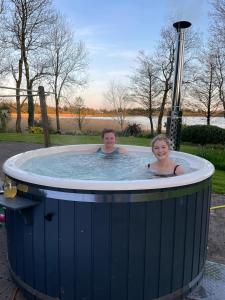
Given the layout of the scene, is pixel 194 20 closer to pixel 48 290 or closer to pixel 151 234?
pixel 151 234

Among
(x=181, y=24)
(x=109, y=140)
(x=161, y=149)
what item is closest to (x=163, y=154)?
(x=161, y=149)

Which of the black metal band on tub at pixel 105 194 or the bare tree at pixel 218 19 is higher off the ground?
the bare tree at pixel 218 19

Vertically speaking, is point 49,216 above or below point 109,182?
below

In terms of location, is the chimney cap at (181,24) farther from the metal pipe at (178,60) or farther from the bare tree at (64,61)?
the bare tree at (64,61)

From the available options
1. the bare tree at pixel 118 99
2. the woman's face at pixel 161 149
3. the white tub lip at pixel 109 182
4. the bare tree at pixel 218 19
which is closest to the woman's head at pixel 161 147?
the woman's face at pixel 161 149

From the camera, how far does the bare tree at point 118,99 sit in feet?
62.5

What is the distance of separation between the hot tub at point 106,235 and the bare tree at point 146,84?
14940 mm

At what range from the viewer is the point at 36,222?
207 centimetres

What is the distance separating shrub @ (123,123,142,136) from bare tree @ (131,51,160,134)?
3.34ft

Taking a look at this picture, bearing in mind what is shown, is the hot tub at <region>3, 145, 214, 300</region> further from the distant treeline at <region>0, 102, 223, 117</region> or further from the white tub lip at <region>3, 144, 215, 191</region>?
the distant treeline at <region>0, 102, 223, 117</region>

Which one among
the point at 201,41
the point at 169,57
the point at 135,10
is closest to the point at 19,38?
the point at 169,57

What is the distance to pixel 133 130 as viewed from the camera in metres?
15.9

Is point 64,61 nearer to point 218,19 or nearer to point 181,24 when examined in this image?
point 218,19

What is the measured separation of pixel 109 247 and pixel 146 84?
1599 cm
